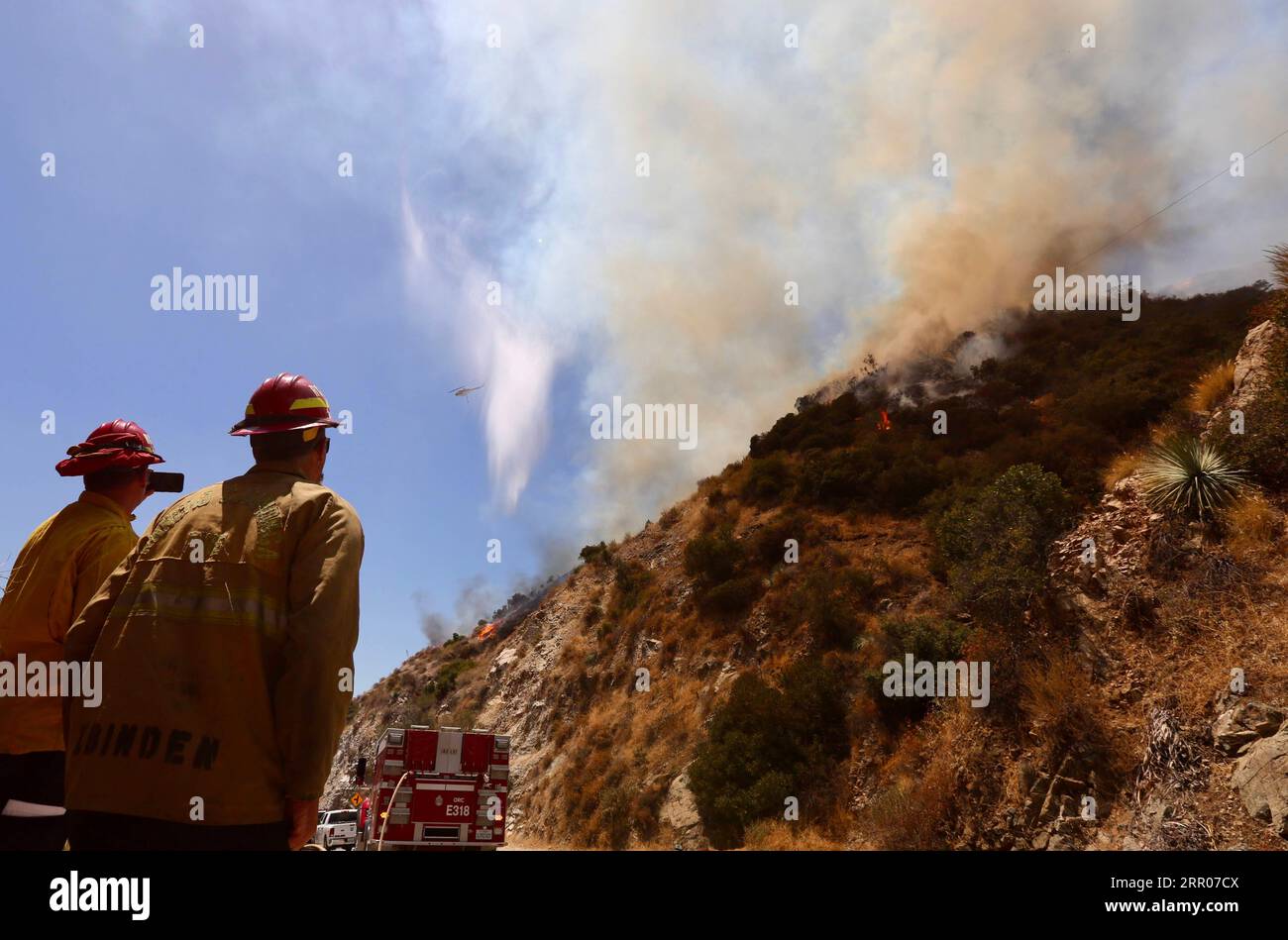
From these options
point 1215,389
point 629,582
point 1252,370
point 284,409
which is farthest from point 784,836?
point 629,582

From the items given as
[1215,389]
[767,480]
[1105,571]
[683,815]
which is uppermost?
[767,480]

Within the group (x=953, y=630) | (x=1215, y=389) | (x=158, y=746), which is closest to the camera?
(x=158, y=746)

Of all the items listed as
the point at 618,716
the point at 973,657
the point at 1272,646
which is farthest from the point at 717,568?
the point at 1272,646

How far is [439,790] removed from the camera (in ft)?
43.6

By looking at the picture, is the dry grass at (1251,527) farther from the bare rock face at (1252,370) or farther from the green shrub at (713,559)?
the green shrub at (713,559)

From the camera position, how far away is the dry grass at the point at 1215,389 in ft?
48.5

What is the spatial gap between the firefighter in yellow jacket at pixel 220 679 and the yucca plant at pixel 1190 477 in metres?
12.9

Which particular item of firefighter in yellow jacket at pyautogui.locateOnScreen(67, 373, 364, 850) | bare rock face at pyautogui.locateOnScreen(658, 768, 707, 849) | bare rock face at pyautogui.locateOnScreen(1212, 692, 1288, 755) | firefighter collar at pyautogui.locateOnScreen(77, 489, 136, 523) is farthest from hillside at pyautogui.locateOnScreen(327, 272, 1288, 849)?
firefighter collar at pyautogui.locateOnScreen(77, 489, 136, 523)

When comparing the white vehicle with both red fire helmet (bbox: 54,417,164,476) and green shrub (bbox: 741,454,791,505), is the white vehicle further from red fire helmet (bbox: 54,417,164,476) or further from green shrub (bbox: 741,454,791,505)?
red fire helmet (bbox: 54,417,164,476)

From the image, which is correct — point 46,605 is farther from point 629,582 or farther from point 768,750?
point 629,582

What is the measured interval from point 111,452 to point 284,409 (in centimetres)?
149
